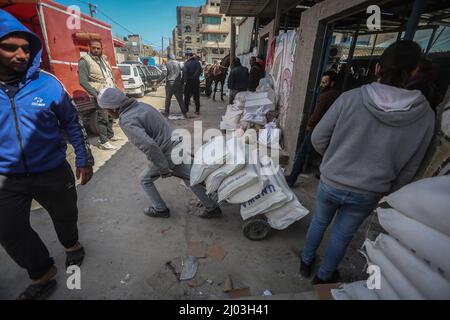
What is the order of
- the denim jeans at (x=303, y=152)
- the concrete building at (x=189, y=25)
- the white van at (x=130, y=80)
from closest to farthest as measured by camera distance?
the denim jeans at (x=303, y=152) → the white van at (x=130, y=80) → the concrete building at (x=189, y=25)

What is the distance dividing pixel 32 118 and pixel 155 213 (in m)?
1.70

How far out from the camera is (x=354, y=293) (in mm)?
1325

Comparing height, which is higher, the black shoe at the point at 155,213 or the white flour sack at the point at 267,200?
the white flour sack at the point at 267,200

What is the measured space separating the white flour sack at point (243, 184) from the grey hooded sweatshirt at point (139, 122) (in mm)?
696

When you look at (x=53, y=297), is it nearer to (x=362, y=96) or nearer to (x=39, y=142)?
(x=39, y=142)

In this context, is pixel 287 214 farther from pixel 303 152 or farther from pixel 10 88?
pixel 10 88

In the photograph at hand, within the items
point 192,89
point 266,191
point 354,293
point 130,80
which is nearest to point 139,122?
point 266,191

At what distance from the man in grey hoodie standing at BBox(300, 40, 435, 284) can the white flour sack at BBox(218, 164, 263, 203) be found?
668mm

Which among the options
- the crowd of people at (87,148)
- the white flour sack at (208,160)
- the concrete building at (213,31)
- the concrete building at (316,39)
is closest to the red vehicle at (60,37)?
the crowd of people at (87,148)

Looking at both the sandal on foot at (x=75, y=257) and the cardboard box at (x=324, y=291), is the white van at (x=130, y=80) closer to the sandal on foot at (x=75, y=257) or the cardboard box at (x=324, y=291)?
Result: the sandal on foot at (x=75, y=257)

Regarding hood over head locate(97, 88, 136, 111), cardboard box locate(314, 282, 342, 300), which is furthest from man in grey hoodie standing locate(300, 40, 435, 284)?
hood over head locate(97, 88, 136, 111)

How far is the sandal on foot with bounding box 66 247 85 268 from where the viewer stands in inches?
84.3

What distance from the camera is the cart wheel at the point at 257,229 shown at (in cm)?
251

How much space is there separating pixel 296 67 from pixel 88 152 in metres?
3.68
